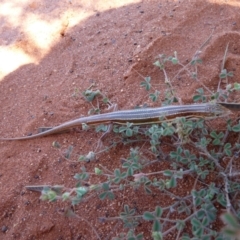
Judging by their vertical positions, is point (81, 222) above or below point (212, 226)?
above

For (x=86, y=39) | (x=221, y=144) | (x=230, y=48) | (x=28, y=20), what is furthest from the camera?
(x=28, y=20)

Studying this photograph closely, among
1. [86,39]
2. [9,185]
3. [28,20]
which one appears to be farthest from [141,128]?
[28,20]

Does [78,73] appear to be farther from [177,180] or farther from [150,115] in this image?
[177,180]

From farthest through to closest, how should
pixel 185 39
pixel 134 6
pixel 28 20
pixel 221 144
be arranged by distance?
pixel 28 20
pixel 134 6
pixel 185 39
pixel 221 144

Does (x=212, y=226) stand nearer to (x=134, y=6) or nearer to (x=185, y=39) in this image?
(x=185, y=39)

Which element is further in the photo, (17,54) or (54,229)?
(17,54)

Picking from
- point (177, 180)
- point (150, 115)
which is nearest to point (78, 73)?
point (150, 115)
